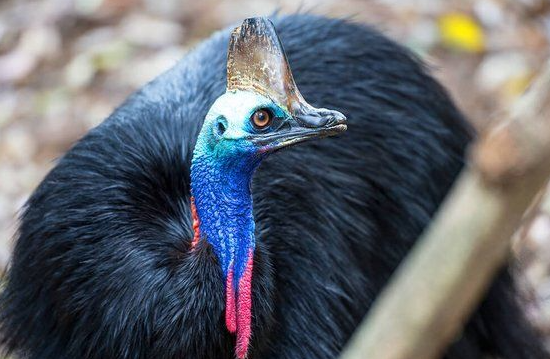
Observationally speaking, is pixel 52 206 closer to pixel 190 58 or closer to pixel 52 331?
pixel 52 331

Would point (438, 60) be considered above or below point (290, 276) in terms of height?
above

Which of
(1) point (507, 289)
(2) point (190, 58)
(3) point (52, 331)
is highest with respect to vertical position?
(2) point (190, 58)

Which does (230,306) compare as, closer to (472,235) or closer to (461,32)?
(472,235)

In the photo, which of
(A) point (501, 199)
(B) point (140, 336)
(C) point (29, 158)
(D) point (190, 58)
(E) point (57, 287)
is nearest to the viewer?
(A) point (501, 199)

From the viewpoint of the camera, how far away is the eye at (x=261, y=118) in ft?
6.06

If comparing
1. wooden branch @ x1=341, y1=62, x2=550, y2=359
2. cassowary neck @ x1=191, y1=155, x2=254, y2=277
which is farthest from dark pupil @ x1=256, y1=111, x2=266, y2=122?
wooden branch @ x1=341, y1=62, x2=550, y2=359

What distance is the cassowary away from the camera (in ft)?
6.13

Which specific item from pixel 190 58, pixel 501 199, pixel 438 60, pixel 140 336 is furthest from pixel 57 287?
pixel 438 60

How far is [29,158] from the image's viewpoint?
12.9 ft

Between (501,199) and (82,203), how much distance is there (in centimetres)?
161

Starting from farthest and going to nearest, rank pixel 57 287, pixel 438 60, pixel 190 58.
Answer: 1. pixel 438 60
2. pixel 190 58
3. pixel 57 287

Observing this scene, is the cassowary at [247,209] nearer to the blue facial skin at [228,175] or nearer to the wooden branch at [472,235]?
the blue facial skin at [228,175]

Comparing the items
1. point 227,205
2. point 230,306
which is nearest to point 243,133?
point 227,205

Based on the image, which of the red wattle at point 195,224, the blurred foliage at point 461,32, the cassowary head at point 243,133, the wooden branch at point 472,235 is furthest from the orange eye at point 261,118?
the blurred foliage at point 461,32
